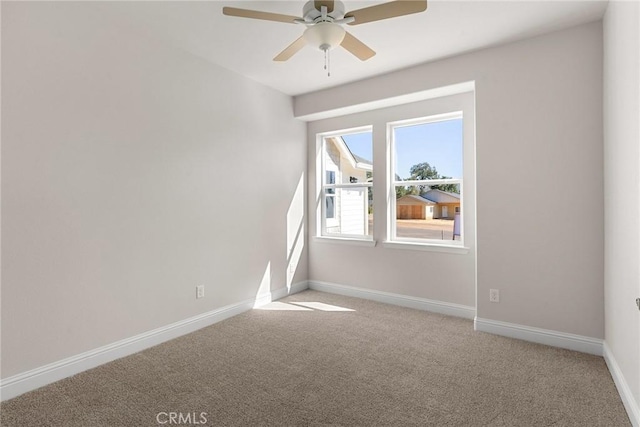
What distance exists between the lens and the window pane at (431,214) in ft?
12.4

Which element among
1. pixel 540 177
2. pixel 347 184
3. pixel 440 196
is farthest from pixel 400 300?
pixel 540 177

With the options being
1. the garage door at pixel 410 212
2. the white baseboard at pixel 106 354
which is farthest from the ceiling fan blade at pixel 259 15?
the garage door at pixel 410 212

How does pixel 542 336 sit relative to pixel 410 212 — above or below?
below

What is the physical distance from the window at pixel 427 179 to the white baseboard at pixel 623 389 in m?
1.57

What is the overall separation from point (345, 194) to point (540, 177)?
94.0 inches

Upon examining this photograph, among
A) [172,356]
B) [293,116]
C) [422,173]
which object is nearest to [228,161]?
[293,116]

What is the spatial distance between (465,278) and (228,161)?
2.80 meters

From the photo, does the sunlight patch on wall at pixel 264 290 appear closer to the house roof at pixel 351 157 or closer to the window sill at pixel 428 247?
the window sill at pixel 428 247

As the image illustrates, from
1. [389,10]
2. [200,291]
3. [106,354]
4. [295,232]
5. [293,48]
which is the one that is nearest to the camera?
[389,10]

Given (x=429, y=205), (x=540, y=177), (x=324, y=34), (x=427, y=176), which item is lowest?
(x=429, y=205)

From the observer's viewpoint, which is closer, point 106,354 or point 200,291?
point 106,354

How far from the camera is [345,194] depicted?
4.70 metres

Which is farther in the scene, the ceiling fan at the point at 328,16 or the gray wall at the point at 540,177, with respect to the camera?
the gray wall at the point at 540,177

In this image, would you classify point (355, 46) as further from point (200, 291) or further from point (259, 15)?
point (200, 291)
